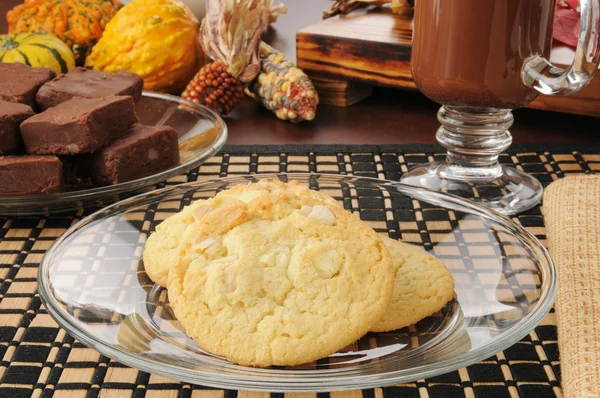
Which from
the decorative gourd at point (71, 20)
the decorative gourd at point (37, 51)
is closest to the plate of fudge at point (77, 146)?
the decorative gourd at point (37, 51)

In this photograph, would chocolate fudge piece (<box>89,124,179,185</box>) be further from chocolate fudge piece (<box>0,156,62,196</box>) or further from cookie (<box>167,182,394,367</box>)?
cookie (<box>167,182,394,367</box>)

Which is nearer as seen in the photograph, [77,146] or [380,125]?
[77,146]

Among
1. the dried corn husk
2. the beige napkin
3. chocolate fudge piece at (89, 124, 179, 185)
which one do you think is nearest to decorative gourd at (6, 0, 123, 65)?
the dried corn husk

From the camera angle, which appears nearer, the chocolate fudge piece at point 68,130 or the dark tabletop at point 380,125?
the chocolate fudge piece at point 68,130

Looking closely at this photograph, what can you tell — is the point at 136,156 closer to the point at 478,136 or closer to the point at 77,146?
the point at 77,146

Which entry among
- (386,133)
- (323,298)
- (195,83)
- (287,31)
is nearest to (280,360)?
(323,298)

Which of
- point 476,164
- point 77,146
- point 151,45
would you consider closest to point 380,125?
point 476,164

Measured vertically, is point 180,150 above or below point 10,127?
below

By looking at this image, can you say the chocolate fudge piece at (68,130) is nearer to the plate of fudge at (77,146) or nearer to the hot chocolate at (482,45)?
the plate of fudge at (77,146)
